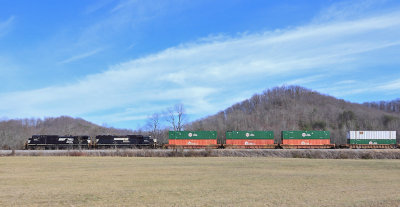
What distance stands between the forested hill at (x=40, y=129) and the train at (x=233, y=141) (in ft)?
62.7

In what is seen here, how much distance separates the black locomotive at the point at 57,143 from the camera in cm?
6388

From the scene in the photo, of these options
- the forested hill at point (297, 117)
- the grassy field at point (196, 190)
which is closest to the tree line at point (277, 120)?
the forested hill at point (297, 117)

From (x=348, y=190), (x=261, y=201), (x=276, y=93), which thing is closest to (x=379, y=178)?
(x=348, y=190)

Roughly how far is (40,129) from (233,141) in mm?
91777

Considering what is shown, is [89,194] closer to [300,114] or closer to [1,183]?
[1,183]

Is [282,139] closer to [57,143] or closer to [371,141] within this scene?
[371,141]

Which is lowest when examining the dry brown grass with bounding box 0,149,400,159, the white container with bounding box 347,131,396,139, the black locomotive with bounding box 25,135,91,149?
the dry brown grass with bounding box 0,149,400,159

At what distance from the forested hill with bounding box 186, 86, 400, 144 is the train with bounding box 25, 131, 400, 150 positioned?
70.5 ft

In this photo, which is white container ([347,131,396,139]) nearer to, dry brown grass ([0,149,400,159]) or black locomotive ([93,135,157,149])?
dry brown grass ([0,149,400,159])

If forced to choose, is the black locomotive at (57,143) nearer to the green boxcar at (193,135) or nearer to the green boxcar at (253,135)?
the green boxcar at (193,135)

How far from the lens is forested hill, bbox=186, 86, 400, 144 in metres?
110

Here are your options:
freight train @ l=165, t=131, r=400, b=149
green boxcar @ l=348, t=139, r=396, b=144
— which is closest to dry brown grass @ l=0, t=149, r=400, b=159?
freight train @ l=165, t=131, r=400, b=149

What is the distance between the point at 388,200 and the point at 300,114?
118m

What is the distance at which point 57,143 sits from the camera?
212ft
